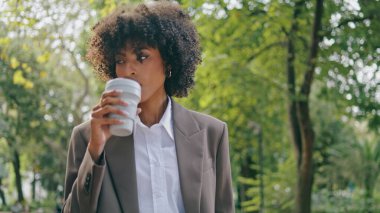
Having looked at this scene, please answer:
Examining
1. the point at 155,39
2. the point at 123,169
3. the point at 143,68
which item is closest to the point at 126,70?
the point at 143,68

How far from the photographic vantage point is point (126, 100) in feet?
6.43

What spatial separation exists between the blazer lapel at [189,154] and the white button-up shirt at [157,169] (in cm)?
3

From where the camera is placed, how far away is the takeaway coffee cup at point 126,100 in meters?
1.96

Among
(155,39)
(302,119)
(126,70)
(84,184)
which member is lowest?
(84,184)

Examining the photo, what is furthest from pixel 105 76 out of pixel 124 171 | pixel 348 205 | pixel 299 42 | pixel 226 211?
pixel 348 205

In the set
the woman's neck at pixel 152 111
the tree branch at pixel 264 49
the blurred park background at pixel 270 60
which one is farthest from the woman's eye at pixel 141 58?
the tree branch at pixel 264 49

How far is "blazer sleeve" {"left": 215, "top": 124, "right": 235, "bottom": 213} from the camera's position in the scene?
2.45 metres

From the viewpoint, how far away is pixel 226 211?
2443 mm

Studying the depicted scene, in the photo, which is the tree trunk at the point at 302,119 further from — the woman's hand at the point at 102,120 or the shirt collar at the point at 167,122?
the woman's hand at the point at 102,120

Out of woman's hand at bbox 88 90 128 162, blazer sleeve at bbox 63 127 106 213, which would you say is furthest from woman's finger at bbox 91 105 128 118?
blazer sleeve at bbox 63 127 106 213

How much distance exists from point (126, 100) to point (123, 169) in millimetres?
345

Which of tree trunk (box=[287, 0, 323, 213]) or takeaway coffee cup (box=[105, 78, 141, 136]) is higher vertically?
tree trunk (box=[287, 0, 323, 213])

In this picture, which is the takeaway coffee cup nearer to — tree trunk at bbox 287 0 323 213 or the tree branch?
tree trunk at bbox 287 0 323 213

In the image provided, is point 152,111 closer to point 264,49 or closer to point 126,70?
point 126,70
